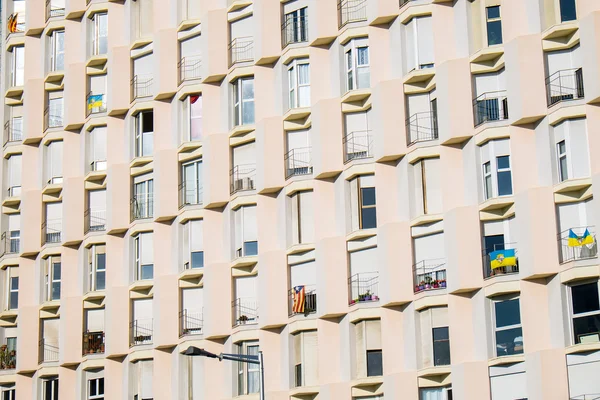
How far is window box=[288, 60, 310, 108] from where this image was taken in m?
62.3

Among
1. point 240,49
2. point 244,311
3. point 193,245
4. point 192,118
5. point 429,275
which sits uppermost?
point 240,49

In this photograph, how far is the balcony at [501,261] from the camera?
175 feet

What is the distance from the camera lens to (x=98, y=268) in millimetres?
68312

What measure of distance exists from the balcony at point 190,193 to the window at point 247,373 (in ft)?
23.9

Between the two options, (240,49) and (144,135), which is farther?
(144,135)

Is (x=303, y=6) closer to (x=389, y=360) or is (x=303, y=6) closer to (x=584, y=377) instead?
(x=389, y=360)

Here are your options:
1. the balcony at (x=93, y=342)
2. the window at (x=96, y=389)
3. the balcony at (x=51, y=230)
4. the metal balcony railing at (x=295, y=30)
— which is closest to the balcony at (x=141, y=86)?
the balcony at (x=51, y=230)

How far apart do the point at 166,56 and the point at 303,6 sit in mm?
7694

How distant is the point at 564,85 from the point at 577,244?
6306mm

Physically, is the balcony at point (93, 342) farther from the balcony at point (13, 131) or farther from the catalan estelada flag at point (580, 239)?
the catalan estelada flag at point (580, 239)

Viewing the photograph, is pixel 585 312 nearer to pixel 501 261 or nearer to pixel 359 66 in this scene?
pixel 501 261

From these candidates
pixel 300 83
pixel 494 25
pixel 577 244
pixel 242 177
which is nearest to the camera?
pixel 577 244

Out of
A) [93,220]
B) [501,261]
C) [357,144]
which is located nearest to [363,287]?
[357,144]

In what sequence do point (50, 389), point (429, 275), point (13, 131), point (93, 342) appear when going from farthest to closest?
point (13, 131) → point (50, 389) → point (93, 342) → point (429, 275)
